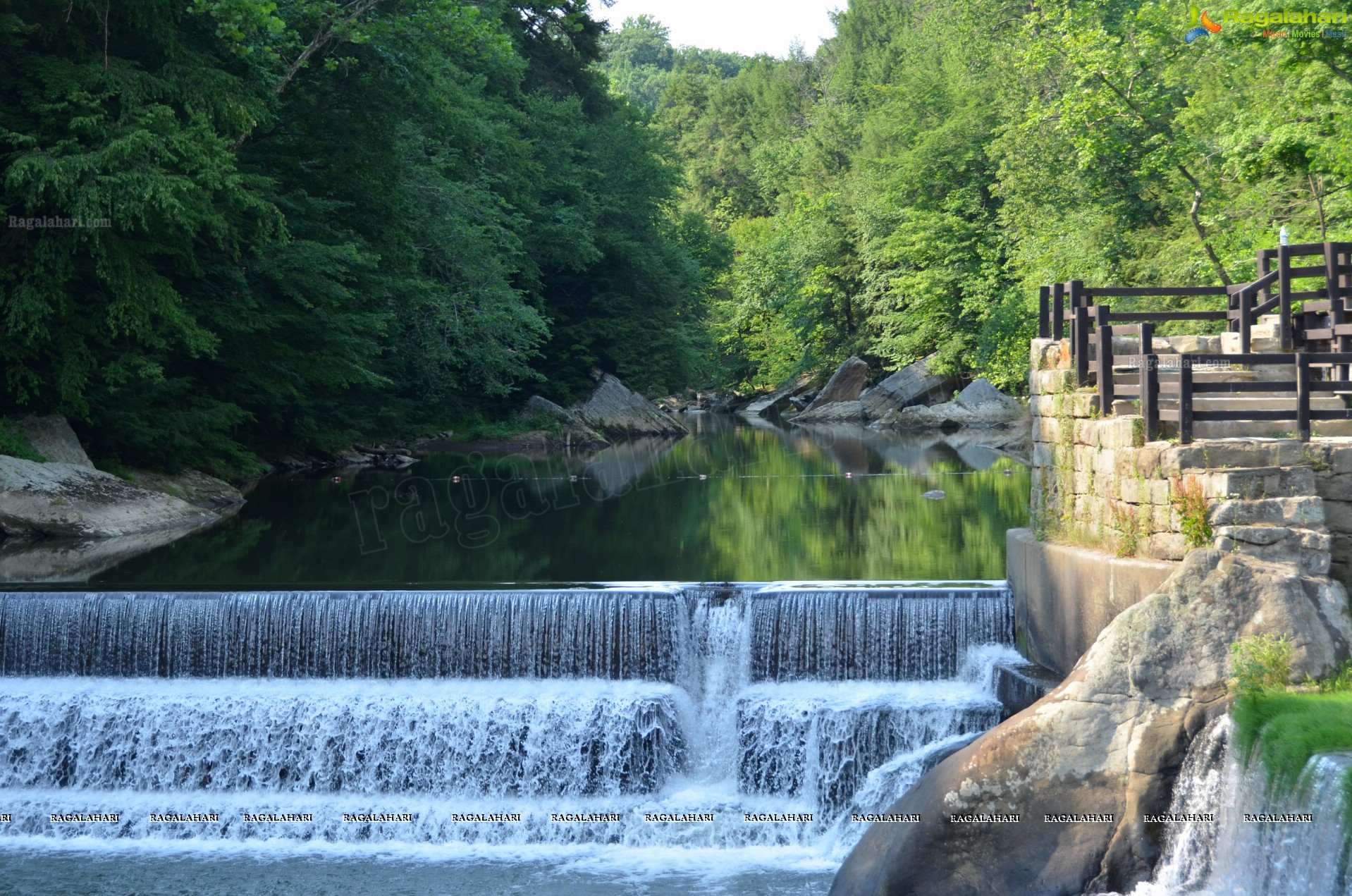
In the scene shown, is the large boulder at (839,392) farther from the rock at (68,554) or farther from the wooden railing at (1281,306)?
the wooden railing at (1281,306)

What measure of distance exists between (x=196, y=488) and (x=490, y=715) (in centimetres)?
1206

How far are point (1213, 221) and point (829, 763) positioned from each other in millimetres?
16436

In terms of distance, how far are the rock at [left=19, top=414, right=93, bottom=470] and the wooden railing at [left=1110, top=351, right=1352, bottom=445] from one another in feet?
49.2

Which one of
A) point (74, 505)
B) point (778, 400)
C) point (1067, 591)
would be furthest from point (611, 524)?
point (778, 400)

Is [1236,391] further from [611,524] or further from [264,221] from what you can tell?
[264,221]

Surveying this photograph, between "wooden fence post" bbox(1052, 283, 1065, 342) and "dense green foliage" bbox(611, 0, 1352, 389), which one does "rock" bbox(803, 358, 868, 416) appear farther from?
"wooden fence post" bbox(1052, 283, 1065, 342)

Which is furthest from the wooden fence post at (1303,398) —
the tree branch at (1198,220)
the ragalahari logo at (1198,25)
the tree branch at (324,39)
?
the tree branch at (324,39)

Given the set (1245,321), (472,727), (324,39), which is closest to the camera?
(472,727)

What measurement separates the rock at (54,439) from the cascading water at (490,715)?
719 cm

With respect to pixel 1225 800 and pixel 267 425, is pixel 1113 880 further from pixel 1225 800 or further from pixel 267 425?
pixel 267 425

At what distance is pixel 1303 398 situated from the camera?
779 cm

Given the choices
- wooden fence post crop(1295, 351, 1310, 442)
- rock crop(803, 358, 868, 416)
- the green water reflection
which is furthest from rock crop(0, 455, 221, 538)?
rock crop(803, 358, 868, 416)

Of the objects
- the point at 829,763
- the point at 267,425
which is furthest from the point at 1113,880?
the point at 267,425

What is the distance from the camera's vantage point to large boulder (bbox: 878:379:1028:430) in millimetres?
36688
